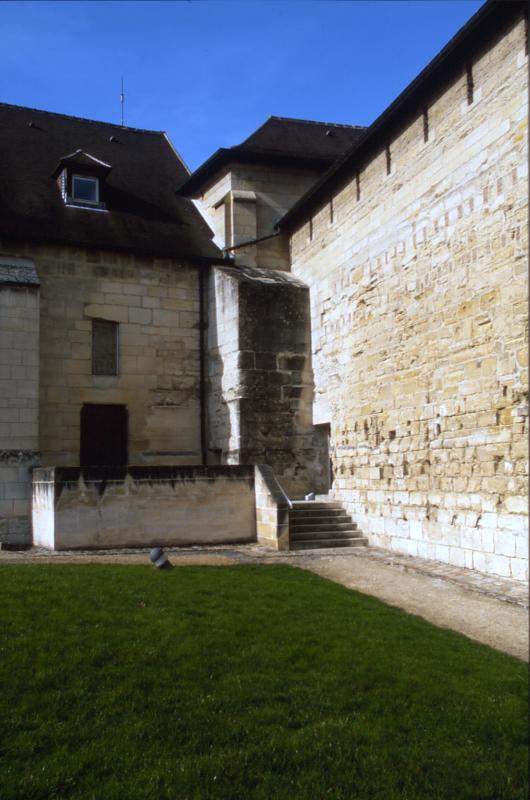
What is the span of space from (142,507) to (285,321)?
511cm

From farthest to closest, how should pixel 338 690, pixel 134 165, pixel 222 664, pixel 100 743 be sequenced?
pixel 134 165, pixel 222 664, pixel 338 690, pixel 100 743

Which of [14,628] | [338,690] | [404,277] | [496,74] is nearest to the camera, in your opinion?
[338,690]

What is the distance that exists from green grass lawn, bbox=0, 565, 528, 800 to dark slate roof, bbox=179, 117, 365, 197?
1148cm

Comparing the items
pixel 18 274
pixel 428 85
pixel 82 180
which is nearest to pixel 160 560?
pixel 18 274

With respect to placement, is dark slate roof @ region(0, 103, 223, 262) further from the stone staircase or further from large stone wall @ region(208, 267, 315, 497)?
the stone staircase

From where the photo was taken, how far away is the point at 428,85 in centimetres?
1046

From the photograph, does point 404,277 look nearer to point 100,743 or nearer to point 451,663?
point 451,663

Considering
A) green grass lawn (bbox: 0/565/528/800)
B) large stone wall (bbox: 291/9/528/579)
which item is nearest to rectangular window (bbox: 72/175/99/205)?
large stone wall (bbox: 291/9/528/579)

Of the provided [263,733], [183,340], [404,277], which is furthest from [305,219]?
[263,733]

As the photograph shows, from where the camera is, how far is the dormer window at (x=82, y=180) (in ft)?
50.1

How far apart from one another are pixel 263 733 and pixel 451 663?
1.67 m

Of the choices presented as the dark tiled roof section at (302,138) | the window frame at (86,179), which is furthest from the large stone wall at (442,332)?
the window frame at (86,179)

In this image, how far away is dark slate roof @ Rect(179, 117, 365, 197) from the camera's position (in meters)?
15.8

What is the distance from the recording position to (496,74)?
9.09 m
